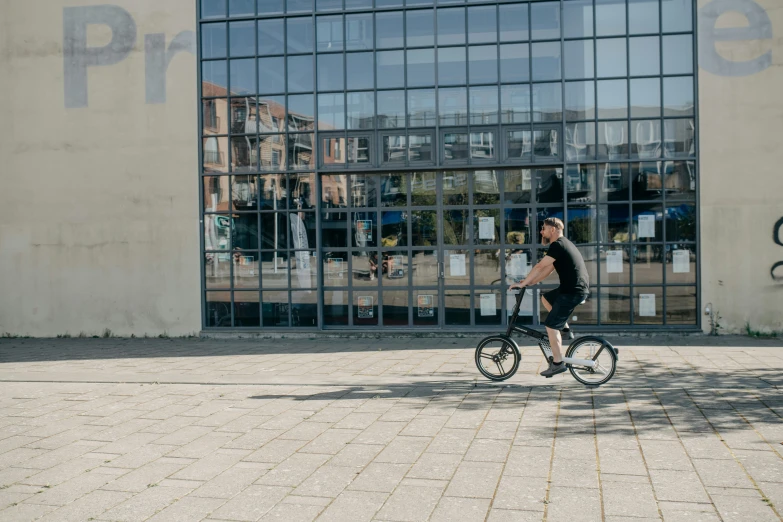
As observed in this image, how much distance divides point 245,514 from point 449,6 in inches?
435

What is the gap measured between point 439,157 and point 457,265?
6.27 feet

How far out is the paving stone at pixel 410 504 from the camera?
4473mm

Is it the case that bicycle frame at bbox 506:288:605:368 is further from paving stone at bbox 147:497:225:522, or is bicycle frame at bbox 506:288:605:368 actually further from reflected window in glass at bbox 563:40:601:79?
reflected window in glass at bbox 563:40:601:79

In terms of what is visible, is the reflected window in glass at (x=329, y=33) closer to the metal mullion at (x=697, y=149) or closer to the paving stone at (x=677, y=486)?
the metal mullion at (x=697, y=149)

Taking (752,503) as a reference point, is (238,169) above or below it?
above

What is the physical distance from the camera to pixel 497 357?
8891mm

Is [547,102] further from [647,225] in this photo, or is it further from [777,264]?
[777,264]

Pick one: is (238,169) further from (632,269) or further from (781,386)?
(781,386)

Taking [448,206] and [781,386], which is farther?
[448,206]

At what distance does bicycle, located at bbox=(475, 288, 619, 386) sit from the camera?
8.48m

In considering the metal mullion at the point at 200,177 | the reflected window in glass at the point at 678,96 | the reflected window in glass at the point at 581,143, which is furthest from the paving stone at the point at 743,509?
the metal mullion at the point at 200,177

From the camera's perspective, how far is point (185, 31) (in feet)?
46.6

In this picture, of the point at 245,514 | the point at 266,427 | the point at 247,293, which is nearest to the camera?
the point at 245,514

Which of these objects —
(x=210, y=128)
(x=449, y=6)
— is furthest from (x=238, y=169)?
(x=449, y=6)
